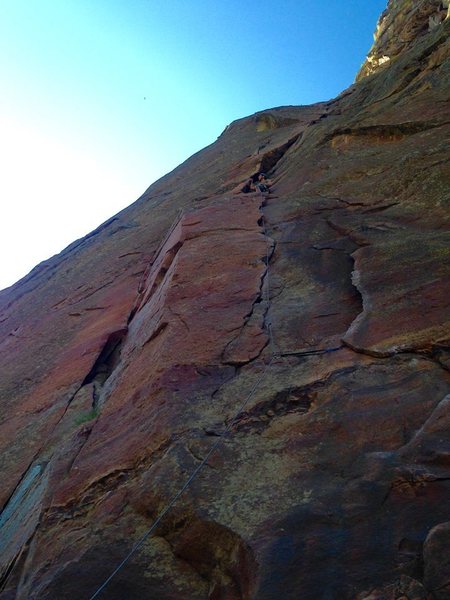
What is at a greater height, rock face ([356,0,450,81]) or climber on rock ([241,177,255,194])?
rock face ([356,0,450,81])

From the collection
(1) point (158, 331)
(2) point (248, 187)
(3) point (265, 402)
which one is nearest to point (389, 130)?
(2) point (248, 187)

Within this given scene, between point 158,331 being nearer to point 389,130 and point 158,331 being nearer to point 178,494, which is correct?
point 178,494

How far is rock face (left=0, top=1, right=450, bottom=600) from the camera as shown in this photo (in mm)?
3971

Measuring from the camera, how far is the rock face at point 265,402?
3.97 metres

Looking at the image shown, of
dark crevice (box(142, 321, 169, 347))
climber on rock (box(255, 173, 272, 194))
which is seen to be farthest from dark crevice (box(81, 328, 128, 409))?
climber on rock (box(255, 173, 272, 194))

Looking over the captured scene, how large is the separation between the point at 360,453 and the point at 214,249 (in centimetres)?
499

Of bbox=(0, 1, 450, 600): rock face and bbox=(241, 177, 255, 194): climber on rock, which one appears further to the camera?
bbox=(241, 177, 255, 194): climber on rock

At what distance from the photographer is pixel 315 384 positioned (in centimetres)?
545

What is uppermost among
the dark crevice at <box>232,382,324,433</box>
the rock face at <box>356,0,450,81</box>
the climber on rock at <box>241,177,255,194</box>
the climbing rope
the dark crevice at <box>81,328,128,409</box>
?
the rock face at <box>356,0,450,81</box>

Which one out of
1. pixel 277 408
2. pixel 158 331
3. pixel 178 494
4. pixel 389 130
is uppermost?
pixel 389 130

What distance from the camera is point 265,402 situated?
5414 mm

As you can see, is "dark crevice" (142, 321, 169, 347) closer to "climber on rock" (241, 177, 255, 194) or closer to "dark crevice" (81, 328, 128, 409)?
"dark crevice" (81, 328, 128, 409)

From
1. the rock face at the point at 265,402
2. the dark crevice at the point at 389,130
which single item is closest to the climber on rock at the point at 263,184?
the rock face at the point at 265,402

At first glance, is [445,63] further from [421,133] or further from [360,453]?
[360,453]
